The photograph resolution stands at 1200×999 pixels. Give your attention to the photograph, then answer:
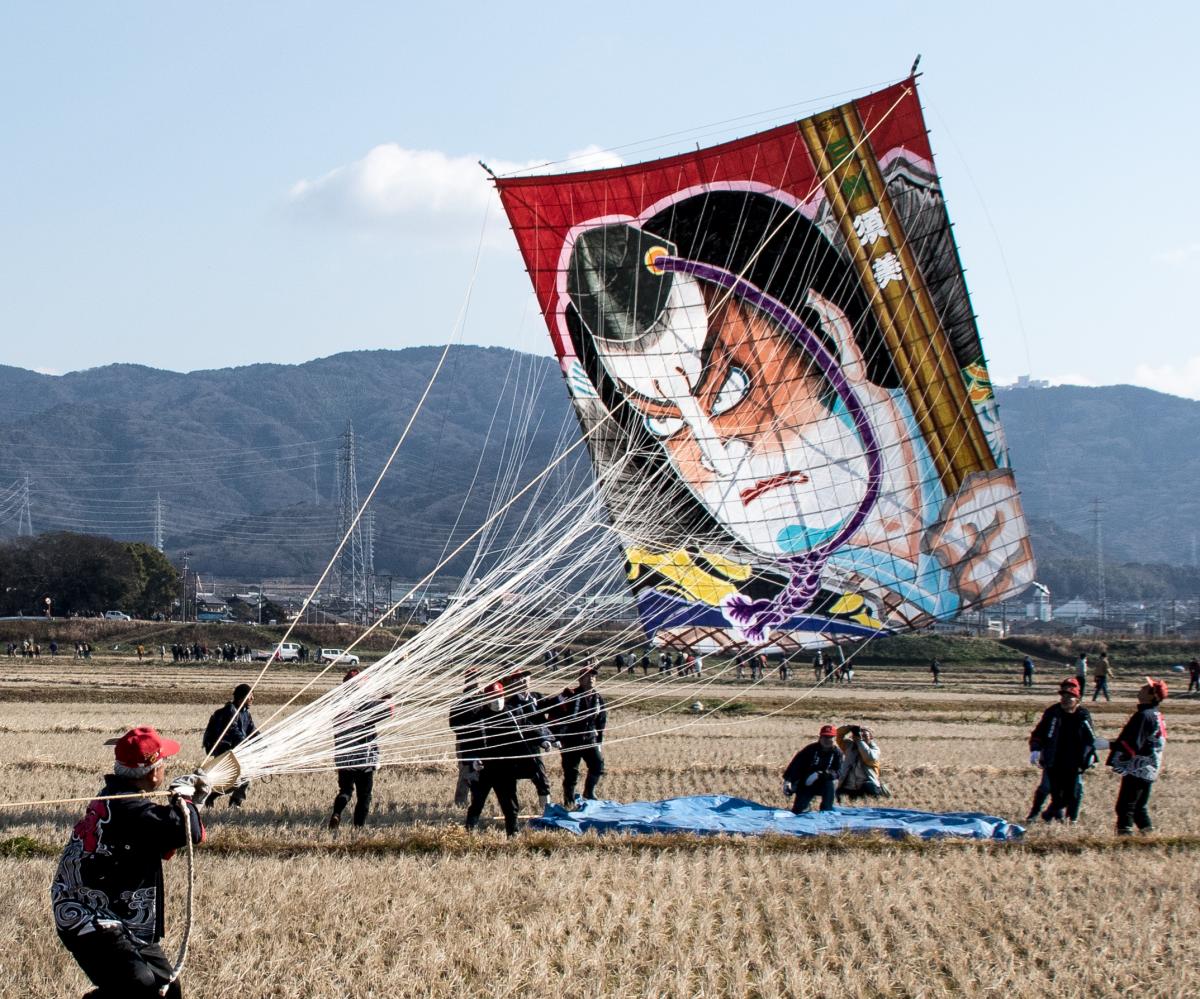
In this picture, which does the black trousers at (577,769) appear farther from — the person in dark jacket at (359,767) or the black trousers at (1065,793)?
the black trousers at (1065,793)

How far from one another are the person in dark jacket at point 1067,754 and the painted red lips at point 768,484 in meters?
3.96

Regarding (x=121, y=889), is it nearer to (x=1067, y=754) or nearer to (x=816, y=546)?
(x=1067, y=754)

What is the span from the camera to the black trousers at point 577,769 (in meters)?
13.8

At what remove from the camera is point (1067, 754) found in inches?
500

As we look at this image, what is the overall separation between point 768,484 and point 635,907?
310 inches

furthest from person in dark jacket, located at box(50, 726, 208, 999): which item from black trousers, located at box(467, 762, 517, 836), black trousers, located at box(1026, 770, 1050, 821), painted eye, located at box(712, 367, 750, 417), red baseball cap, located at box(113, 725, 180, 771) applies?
painted eye, located at box(712, 367, 750, 417)

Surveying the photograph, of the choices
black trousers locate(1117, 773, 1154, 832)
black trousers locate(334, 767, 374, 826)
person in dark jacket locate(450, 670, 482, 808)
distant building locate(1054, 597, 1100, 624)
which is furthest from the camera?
distant building locate(1054, 597, 1100, 624)

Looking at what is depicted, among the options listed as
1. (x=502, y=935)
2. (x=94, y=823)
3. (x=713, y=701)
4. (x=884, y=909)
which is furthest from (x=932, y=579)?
(x=713, y=701)

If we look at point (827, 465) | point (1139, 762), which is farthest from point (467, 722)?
point (1139, 762)

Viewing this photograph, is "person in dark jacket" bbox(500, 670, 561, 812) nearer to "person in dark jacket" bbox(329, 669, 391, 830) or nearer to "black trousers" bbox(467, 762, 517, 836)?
"black trousers" bbox(467, 762, 517, 836)

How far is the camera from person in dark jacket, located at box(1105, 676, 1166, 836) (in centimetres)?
1208

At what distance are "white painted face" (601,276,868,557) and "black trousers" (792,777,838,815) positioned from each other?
3369mm

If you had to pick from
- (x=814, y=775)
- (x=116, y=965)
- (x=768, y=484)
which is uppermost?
(x=768, y=484)

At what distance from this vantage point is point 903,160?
16.1m
